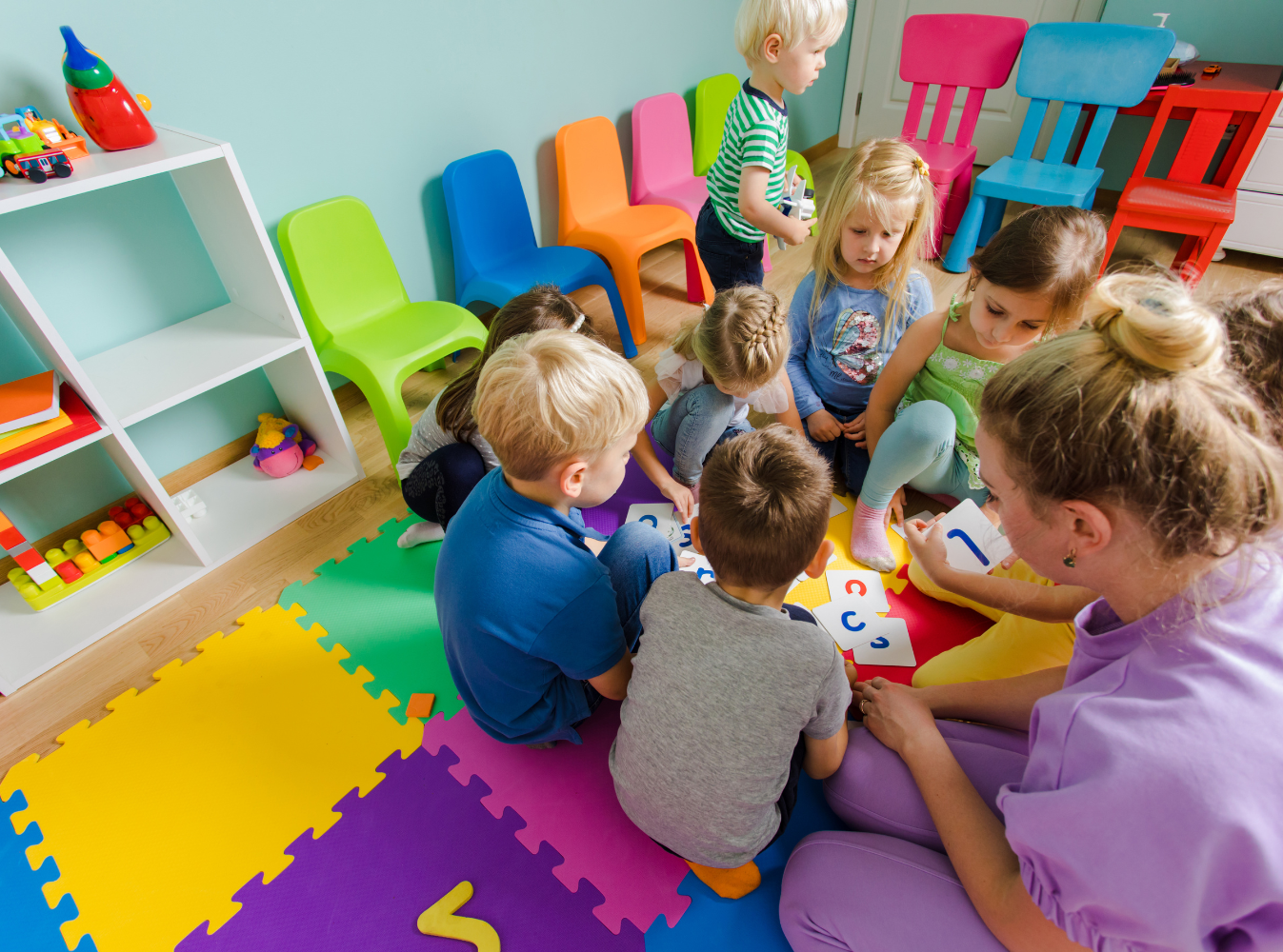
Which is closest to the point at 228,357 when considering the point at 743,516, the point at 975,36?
the point at 743,516

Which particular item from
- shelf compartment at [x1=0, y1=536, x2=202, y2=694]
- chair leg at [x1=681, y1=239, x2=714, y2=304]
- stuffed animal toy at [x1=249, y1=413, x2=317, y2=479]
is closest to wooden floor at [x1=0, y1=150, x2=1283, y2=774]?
shelf compartment at [x1=0, y1=536, x2=202, y2=694]

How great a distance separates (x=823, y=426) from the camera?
188 cm

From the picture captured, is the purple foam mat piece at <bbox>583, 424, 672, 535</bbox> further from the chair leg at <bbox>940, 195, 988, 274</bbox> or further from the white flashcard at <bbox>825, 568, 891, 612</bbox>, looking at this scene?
the chair leg at <bbox>940, 195, 988, 274</bbox>

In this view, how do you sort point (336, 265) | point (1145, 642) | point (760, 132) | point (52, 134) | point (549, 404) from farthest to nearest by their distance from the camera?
point (336, 265) → point (760, 132) → point (52, 134) → point (549, 404) → point (1145, 642)

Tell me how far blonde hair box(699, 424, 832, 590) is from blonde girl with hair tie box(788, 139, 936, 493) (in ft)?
3.07

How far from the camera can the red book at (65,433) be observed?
4.41 feet

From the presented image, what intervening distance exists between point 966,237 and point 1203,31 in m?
1.56

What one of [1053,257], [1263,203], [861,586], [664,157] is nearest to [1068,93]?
[1263,203]

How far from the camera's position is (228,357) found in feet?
5.51

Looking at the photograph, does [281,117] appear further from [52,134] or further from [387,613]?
[387,613]

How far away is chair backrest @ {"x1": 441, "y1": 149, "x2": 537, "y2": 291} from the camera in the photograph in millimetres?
2295

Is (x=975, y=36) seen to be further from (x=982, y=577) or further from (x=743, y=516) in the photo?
(x=743, y=516)

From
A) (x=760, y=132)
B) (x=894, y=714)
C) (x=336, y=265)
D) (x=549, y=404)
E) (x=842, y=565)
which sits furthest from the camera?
(x=336, y=265)

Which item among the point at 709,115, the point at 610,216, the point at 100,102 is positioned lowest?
the point at 610,216
